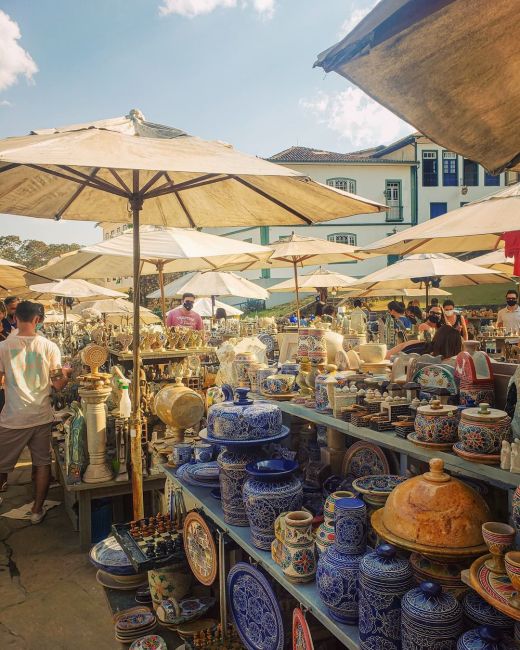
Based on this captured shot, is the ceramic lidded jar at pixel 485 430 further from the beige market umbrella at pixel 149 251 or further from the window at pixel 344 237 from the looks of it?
the window at pixel 344 237

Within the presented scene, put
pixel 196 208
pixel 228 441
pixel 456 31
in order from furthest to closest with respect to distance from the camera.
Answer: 1. pixel 196 208
2. pixel 228 441
3. pixel 456 31

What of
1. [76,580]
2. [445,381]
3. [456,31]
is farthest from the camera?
[76,580]

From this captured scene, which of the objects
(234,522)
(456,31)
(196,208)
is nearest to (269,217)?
(196,208)

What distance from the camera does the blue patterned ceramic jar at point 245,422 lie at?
8.82 feet

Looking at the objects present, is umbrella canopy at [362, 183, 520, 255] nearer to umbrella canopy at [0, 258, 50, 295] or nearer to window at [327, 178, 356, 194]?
umbrella canopy at [0, 258, 50, 295]

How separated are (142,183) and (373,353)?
2573mm

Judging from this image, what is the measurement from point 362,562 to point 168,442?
10.2ft

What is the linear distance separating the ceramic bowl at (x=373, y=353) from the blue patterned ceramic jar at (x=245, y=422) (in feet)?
2.51

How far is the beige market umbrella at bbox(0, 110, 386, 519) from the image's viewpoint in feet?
8.13

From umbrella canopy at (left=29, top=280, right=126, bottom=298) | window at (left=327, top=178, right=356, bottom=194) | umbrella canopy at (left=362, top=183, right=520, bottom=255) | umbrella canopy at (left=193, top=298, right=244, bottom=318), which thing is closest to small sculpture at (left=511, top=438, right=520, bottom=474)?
umbrella canopy at (left=362, top=183, right=520, bottom=255)

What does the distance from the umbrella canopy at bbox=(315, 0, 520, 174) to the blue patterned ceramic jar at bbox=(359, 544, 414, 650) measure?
1.49 metres

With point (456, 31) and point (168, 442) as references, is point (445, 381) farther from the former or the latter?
point (168, 442)

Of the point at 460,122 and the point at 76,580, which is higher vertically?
the point at 460,122

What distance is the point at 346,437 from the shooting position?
3182mm
